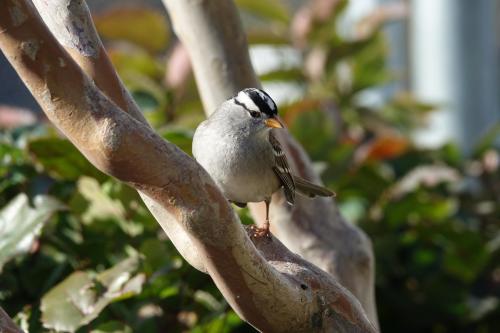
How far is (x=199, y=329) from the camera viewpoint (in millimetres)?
2395

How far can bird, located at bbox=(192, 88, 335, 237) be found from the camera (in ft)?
7.41

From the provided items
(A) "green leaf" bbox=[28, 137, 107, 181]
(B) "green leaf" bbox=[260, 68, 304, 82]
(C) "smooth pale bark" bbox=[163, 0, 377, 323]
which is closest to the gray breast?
(C) "smooth pale bark" bbox=[163, 0, 377, 323]

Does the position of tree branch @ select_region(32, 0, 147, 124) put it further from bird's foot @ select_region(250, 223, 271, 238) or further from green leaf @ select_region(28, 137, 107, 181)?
green leaf @ select_region(28, 137, 107, 181)

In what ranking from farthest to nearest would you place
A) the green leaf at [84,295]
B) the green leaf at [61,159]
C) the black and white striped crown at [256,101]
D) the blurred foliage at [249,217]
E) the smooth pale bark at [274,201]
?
the green leaf at [61,159] < the smooth pale bark at [274,201] < the blurred foliage at [249,217] < the black and white striped crown at [256,101] < the green leaf at [84,295]

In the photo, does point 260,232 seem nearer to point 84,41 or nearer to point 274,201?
point 274,201

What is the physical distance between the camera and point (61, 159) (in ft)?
9.30

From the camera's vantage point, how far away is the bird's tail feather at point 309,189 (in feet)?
8.25

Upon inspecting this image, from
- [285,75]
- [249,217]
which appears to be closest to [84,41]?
[249,217]

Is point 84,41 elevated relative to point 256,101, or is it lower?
elevated

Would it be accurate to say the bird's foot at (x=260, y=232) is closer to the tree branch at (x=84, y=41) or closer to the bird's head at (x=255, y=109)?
the bird's head at (x=255, y=109)

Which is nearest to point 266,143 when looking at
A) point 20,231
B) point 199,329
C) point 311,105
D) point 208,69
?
point 208,69

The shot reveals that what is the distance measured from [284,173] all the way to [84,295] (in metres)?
0.59

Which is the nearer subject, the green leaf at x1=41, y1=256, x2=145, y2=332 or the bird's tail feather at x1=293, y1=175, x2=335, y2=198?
the green leaf at x1=41, y1=256, x2=145, y2=332

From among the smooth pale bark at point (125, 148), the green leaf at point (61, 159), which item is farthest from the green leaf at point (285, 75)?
the smooth pale bark at point (125, 148)
